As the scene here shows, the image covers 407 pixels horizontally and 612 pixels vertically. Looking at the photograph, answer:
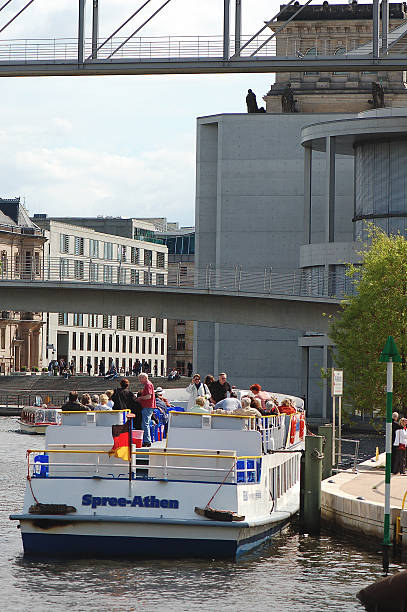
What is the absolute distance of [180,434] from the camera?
1097 inches

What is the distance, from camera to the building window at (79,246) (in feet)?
614

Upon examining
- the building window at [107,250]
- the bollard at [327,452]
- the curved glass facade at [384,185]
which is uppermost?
the building window at [107,250]

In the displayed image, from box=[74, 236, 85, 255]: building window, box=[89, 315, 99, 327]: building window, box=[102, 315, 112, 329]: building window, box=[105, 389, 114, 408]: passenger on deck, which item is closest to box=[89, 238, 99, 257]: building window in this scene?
box=[74, 236, 85, 255]: building window

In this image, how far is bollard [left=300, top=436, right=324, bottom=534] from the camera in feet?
106

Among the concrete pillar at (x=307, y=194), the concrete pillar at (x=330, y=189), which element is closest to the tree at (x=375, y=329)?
the concrete pillar at (x=330, y=189)

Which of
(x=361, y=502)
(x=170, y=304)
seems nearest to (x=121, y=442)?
(x=361, y=502)

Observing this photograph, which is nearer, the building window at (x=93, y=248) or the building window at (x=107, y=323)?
the building window at (x=107, y=323)

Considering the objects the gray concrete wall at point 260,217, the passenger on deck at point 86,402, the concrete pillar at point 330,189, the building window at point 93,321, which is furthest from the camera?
the building window at point 93,321

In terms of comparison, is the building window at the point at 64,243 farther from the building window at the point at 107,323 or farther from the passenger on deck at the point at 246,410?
the passenger on deck at the point at 246,410

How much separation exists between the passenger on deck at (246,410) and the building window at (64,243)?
15469cm

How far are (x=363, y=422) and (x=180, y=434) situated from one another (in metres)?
52.4

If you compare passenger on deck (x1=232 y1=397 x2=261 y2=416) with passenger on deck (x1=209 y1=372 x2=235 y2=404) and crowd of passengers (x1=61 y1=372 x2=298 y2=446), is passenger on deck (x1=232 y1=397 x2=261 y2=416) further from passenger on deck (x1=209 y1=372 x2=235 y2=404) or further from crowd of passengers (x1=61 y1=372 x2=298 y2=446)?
passenger on deck (x1=209 y1=372 x2=235 y2=404)

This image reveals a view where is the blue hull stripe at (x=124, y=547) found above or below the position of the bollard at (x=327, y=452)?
below

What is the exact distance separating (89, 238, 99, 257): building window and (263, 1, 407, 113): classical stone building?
5225cm
